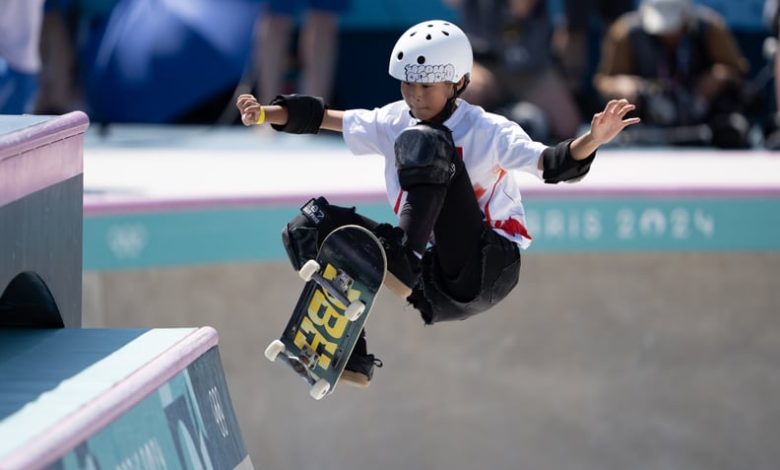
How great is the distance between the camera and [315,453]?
29.6ft

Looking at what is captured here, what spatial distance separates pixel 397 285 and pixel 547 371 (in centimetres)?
420

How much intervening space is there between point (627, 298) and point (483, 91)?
1595 mm

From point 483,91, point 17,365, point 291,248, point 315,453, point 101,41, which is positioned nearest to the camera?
point 17,365

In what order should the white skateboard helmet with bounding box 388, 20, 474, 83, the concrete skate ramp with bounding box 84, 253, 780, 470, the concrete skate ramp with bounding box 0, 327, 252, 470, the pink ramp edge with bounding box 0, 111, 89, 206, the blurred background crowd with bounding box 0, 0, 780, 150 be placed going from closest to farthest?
1. the concrete skate ramp with bounding box 0, 327, 252, 470
2. the pink ramp edge with bounding box 0, 111, 89, 206
3. the white skateboard helmet with bounding box 388, 20, 474, 83
4. the concrete skate ramp with bounding box 84, 253, 780, 470
5. the blurred background crowd with bounding box 0, 0, 780, 150

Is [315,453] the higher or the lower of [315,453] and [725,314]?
the lower

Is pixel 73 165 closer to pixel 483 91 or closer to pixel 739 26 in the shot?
pixel 483 91

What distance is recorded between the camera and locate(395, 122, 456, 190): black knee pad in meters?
4.89

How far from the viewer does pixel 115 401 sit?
4113 millimetres

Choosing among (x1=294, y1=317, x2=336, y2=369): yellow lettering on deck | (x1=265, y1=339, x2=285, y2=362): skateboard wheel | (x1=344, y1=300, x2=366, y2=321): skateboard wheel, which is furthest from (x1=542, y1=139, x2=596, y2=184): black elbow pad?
(x1=265, y1=339, x2=285, y2=362): skateboard wheel

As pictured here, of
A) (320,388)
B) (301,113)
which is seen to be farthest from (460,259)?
(301,113)

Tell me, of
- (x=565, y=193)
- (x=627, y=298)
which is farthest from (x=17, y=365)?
(x=627, y=298)

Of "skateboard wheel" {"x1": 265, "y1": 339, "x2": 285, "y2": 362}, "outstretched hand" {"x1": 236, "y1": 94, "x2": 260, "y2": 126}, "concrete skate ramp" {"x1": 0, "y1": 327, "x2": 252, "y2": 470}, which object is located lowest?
"skateboard wheel" {"x1": 265, "y1": 339, "x2": 285, "y2": 362}

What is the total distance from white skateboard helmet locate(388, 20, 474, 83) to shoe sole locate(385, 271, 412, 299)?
2.03ft

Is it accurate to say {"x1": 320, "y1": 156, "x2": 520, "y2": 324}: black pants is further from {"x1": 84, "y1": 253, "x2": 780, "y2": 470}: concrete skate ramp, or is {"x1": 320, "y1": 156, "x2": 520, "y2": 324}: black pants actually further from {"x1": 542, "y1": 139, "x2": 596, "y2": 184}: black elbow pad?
{"x1": 84, "y1": 253, "x2": 780, "y2": 470}: concrete skate ramp
